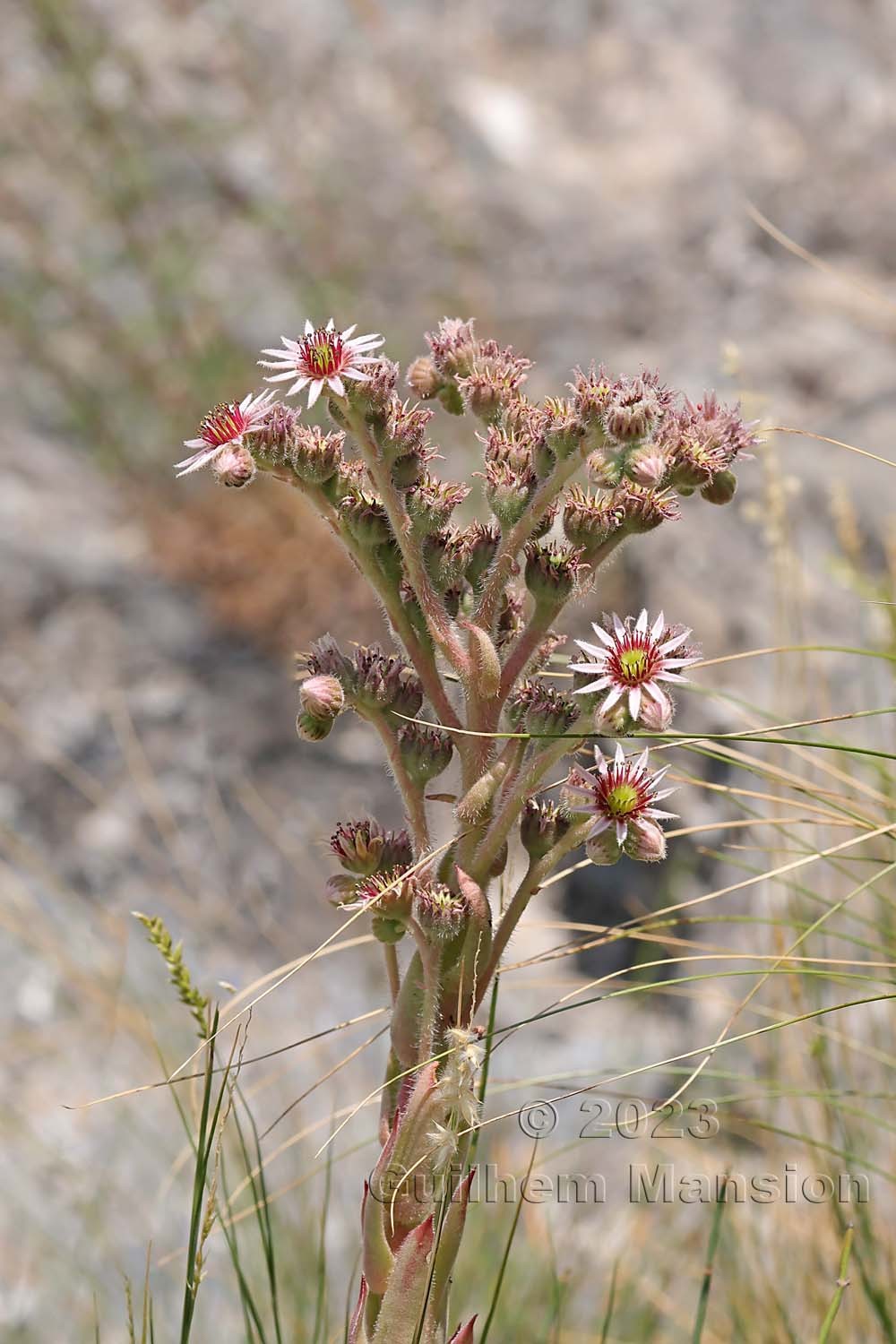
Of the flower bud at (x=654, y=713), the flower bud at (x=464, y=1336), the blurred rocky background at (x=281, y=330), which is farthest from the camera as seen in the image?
the blurred rocky background at (x=281, y=330)

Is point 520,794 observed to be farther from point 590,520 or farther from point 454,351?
point 454,351

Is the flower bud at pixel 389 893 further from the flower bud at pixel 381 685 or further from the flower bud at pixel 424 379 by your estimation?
the flower bud at pixel 424 379

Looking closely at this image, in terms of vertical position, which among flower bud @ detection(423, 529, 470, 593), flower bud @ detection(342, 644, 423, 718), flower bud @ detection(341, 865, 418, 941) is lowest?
flower bud @ detection(341, 865, 418, 941)

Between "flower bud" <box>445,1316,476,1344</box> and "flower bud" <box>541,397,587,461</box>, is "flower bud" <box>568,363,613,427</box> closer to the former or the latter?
"flower bud" <box>541,397,587,461</box>

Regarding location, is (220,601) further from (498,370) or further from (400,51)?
(498,370)

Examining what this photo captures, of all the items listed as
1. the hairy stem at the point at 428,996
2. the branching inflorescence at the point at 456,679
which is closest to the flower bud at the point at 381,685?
the branching inflorescence at the point at 456,679

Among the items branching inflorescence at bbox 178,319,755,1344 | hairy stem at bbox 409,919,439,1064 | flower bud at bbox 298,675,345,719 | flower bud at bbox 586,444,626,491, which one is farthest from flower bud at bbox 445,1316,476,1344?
flower bud at bbox 586,444,626,491

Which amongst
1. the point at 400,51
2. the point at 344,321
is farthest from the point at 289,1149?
the point at 400,51
